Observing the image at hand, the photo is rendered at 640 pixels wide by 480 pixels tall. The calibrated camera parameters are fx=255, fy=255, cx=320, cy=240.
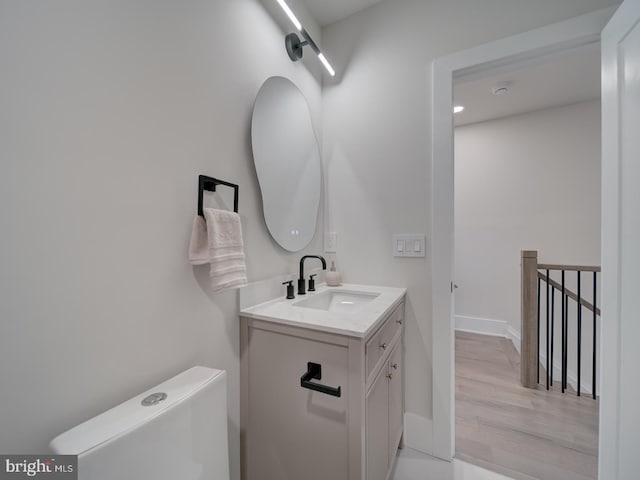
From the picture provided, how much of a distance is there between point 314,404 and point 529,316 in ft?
6.76

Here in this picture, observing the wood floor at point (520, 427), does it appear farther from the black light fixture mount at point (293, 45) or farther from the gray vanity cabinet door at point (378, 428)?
the black light fixture mount at point (293, 45)

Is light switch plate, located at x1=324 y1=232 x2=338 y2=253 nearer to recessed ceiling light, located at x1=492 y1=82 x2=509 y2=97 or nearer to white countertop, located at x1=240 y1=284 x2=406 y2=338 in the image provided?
white countertop, located at x1=240 y1=284 x2=406 y2=338

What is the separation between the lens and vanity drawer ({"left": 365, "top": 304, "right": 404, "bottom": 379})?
900mm

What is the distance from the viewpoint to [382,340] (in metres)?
1.05

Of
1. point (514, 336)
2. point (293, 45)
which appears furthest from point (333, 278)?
point (514, 336)

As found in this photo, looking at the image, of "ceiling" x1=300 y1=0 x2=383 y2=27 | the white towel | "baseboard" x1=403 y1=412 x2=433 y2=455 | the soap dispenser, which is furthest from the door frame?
the white towel

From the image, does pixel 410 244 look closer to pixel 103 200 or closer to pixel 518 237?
pixel 103 200

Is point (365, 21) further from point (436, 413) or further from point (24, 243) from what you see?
point (436, 413)

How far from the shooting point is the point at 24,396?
0.52m

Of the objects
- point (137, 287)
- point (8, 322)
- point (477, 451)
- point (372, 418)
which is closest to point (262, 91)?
point (137, 287)

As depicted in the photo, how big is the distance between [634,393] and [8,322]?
1.81m

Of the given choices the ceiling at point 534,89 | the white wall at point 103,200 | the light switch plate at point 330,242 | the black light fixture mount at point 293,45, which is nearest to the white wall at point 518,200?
the ceiling at point 534,89

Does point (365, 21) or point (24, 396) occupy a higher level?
point (365, 21)

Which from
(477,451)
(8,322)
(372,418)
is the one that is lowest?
(477,451)
